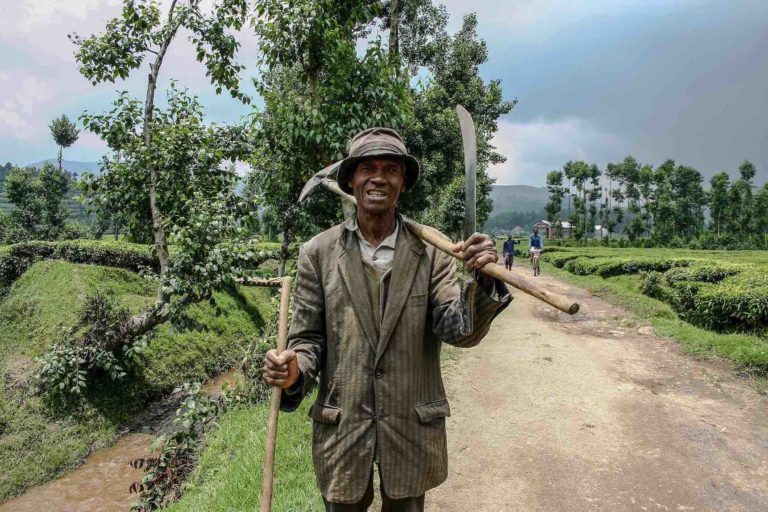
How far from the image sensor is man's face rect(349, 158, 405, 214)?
208 centimetres

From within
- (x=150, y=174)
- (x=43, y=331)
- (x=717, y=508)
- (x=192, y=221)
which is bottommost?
(x=717, y=508)

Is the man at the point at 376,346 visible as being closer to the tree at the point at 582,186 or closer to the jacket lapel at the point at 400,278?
the jacket lapel at the point at 400,278

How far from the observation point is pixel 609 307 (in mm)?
12094

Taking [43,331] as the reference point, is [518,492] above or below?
below

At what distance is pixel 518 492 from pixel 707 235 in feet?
176

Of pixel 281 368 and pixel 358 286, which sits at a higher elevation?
pixel 358 286

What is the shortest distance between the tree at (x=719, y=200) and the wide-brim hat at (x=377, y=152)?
57967 mm

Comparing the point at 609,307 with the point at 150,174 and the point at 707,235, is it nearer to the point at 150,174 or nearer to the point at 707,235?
the point at 150,174

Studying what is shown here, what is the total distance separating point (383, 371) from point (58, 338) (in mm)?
8116

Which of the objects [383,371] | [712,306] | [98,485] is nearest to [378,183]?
[383,371]

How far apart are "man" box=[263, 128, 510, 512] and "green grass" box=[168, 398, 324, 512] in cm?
191

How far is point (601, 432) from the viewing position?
17.1ft

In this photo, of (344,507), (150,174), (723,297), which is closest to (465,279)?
(344,507)

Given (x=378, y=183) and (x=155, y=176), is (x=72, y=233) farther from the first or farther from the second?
(x=378, y=183)
